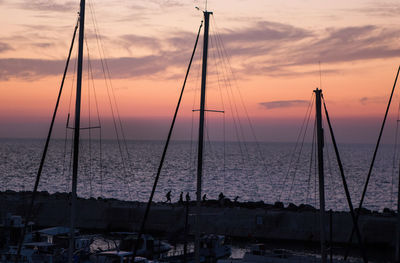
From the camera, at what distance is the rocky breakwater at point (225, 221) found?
45.6m

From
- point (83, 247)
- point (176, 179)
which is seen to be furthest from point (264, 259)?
point (176, 179)

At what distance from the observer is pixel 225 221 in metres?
49.3

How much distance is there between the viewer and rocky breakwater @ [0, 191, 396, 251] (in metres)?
45.6

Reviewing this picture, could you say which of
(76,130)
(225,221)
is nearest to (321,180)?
(76,130)

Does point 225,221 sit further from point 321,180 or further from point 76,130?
point 76,130

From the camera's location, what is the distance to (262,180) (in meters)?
131

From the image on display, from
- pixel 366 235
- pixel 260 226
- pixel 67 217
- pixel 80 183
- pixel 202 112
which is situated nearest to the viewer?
pixel 202 112

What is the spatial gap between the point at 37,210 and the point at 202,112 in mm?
35482

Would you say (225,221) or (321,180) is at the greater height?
(321,180)

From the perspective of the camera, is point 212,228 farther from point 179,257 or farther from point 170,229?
Result: point 179,257

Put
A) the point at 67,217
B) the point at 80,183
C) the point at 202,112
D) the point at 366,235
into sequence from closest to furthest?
the point at 202,112 → the point at 366,235 → the point at 67,217 → the point at 80,183

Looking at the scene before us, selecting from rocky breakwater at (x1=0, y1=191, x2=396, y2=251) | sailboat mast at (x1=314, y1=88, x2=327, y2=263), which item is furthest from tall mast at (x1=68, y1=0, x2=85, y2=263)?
rocky breakwater at (x1=0, y1=191, x2=396, y2=251)

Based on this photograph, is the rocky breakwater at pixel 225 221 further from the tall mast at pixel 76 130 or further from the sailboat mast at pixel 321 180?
the tall mast at pixel 76 130

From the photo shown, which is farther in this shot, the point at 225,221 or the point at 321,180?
the point at 225,221
